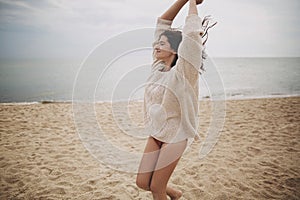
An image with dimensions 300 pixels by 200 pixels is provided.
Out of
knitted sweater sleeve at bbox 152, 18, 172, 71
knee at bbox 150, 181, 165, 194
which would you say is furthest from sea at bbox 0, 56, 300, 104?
knee at bbox 150, 181, 165, 194

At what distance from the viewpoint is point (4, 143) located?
4.21 m

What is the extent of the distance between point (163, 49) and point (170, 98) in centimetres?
45

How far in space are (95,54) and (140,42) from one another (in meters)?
0.42

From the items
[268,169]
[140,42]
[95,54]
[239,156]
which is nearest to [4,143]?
[95,54]

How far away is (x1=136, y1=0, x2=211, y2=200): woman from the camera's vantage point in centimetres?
143

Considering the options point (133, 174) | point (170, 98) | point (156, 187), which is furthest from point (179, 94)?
point (133, 174)

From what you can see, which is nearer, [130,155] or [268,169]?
[268,169]

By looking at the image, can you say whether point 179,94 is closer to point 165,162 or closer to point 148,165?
point 165,162

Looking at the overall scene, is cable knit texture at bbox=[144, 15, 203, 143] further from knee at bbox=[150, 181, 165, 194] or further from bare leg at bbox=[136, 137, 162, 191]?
knee at bbox=[150, 181, 165, 194]

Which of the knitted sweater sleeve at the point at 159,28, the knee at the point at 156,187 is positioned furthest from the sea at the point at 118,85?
the knee at the point at 156,187

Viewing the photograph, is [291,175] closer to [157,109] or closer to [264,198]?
[264,198]

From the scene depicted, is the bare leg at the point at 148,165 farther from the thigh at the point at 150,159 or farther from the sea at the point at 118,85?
the sea at the point at 118,85

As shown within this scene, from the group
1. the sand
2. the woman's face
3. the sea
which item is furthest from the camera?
the sand

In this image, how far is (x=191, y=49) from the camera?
4.61 ft
